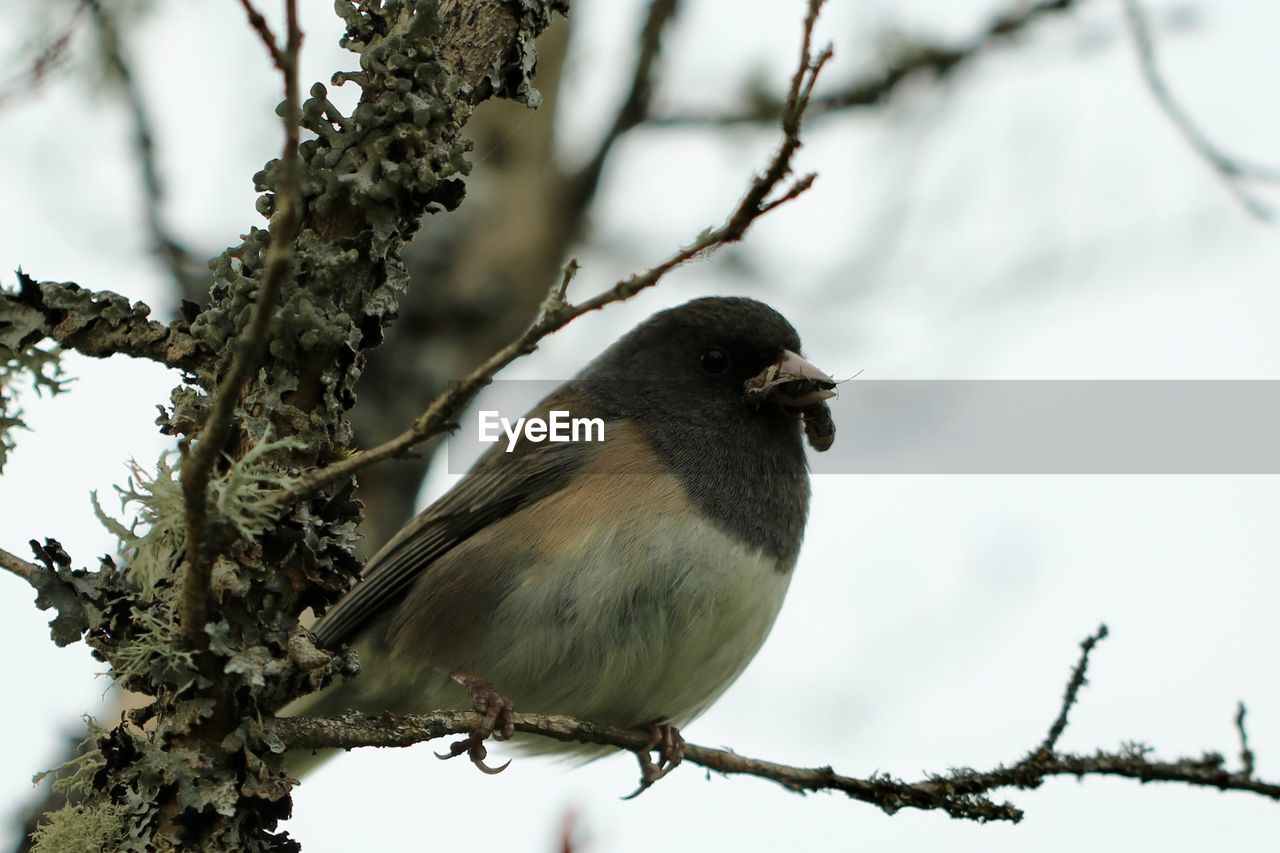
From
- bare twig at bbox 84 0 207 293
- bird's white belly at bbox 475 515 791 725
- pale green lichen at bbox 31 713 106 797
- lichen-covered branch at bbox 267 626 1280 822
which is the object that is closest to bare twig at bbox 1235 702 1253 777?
lichen-covered branch at bbox 267 626 1280 822

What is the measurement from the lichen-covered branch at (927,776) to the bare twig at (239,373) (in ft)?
1.13

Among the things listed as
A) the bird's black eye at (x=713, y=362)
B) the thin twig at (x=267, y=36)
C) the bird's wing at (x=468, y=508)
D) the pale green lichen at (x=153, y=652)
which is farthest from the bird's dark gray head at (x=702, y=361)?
the thin twig at (x=267, y=36)

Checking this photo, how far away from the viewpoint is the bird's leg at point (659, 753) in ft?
10.9

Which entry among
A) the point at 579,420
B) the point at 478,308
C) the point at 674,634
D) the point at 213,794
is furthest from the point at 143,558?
the point at 478,308

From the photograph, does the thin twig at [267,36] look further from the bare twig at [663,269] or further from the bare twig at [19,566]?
the bare twig at [19,566]

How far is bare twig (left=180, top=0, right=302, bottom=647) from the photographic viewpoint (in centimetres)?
148

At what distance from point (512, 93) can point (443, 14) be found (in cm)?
20

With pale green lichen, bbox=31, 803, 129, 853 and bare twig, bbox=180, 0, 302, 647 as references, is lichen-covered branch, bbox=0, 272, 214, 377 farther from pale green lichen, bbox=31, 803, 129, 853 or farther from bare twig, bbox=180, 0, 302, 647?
pale green lichen, bbox=31, 803, 129, 853

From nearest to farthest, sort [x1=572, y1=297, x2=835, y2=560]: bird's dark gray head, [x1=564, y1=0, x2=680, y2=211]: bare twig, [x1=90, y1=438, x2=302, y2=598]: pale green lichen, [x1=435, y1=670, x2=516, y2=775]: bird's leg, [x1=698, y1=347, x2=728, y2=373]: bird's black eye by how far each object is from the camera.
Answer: [x1=90, y1=438, x2=302, y2=598]: pale green lichen, [x1=435, y1=670, x2=516, y2=775]: bird's leg, [x1=572, y1=297, x2=835, y2=560]: bird's dark gray head, [x1=698, y1=347, x2=728, y2=373]: bird's black eye, [x1=564, y1=0, x2=680, y2=211]: bare twig

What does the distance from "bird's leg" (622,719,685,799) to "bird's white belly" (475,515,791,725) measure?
0.62ft

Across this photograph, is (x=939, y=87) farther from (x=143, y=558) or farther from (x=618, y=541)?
(x=143, y=558)

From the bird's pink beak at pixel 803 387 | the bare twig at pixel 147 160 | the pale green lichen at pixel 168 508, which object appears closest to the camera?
the pale green lichen at pixel 168 508

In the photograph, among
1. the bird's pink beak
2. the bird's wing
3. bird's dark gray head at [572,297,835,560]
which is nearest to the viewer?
the bird's wing

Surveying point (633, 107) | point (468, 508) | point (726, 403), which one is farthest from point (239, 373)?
point (633, 107)
